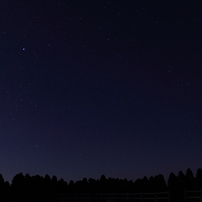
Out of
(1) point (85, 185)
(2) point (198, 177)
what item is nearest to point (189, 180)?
(2) point (198, 177)

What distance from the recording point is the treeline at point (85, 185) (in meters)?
33.6

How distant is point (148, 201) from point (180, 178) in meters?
4.80

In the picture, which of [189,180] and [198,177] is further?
[189,180]

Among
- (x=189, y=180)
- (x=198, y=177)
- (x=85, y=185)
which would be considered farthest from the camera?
(x=85, y=185)

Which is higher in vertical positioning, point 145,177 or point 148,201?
point 145,177

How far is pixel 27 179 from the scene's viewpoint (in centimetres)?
3584

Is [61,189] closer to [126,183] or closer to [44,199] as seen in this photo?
[44,199]

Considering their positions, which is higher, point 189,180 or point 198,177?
point 198,177

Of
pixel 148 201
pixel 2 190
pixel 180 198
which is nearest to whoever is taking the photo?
pixel 180 198

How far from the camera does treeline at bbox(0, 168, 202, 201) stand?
110 feet

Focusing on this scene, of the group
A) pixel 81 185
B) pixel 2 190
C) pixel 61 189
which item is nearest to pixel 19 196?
pixel 2 190

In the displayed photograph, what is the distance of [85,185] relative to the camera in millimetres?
38344

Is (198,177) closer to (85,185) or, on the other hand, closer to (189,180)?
(189,180)

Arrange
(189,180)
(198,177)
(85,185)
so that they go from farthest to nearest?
(85,185) < (189,180) < (198,177)
